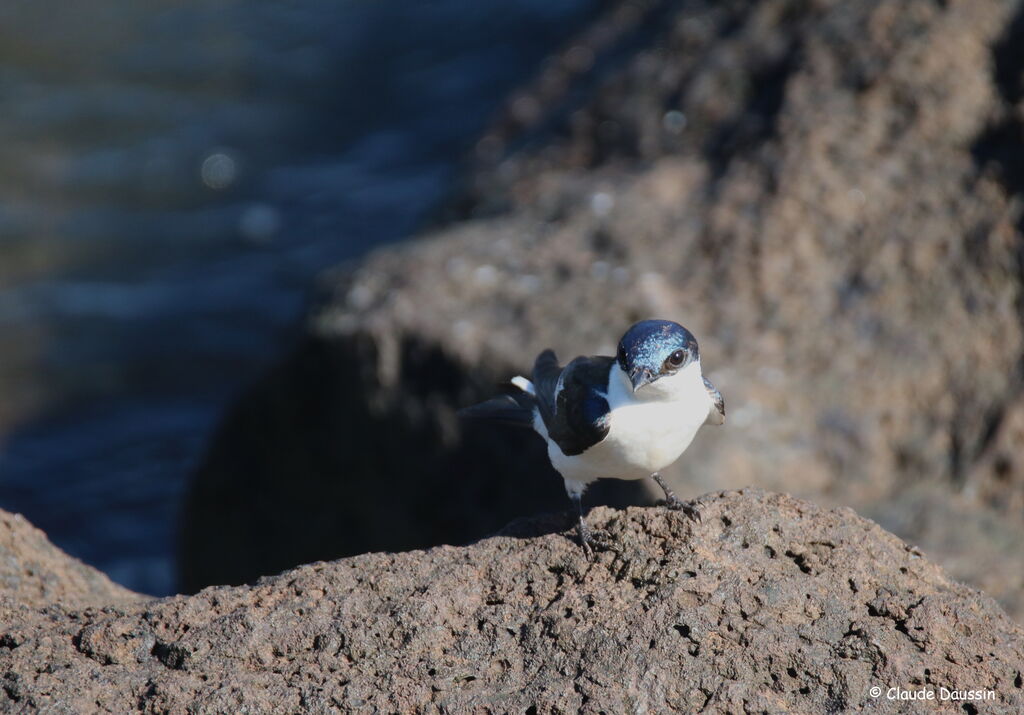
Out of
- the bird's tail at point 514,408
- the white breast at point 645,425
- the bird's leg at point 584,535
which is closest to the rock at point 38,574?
the bird's tail at point 514,408

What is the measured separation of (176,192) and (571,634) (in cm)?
1145

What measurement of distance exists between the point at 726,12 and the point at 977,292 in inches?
110

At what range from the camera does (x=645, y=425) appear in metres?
4.13

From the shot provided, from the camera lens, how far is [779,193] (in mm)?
6371

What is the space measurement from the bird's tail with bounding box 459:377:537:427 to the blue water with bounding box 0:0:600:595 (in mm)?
5717

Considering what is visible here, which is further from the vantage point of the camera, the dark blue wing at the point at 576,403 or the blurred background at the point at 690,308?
the blurred background at the point at 690,308

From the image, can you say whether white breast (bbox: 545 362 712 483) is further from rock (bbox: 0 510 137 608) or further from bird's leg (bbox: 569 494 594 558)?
rock (bbox: 0 510 137 608)

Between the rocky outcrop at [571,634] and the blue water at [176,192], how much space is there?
6285 millimetres

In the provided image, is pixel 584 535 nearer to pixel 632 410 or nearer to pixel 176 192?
pixel 632 410

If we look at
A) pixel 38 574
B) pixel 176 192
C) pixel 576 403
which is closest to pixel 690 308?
pixel 576 403

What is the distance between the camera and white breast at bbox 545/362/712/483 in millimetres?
4133

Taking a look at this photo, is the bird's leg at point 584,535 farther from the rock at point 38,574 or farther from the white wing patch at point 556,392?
the rock at point 38,574

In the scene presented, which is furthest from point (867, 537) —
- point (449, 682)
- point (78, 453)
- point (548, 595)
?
point (78, 453)

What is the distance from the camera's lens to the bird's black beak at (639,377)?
13.1ft
